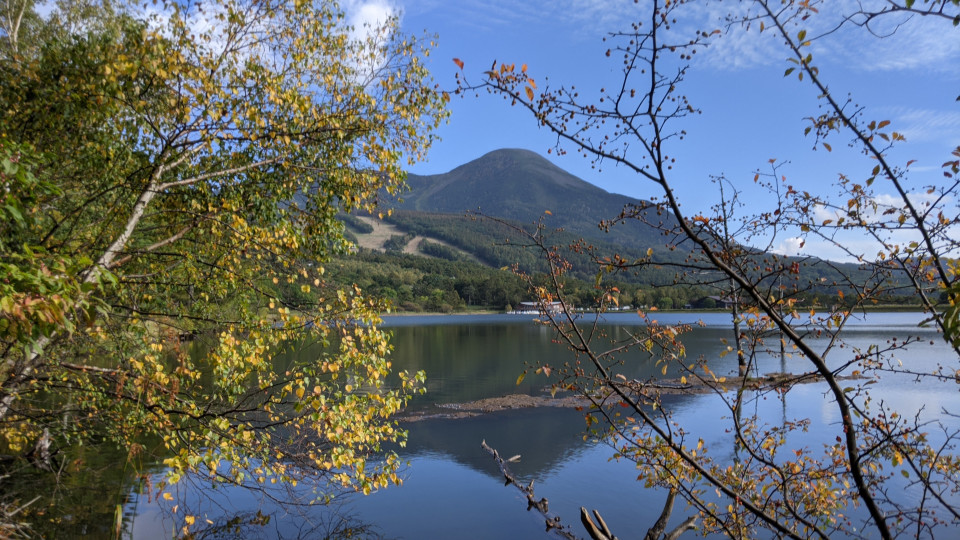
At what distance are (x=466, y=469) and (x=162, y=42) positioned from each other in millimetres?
13091

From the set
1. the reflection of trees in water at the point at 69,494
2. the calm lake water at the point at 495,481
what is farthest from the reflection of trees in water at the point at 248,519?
the reflection of trees in water at the point at 69,494

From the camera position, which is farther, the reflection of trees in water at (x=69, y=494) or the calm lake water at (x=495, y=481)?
the calm lake water at (x=495, y=481)

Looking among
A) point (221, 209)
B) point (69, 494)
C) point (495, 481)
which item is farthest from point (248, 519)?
point (221, 209)

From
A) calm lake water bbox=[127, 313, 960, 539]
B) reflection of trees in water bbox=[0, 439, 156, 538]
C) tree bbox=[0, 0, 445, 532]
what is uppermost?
tree bbox=[0, 0, 445, 532]

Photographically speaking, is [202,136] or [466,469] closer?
[202,136]

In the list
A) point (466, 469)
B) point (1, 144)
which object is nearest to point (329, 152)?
point (1, 144)

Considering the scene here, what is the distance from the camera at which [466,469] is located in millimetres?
15719

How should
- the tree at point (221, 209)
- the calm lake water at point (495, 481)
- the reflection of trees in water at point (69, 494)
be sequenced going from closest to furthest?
the tree at point (221, 209), the reflection of trees in water at point (69, 494), the calm lake water at point (495, 481)

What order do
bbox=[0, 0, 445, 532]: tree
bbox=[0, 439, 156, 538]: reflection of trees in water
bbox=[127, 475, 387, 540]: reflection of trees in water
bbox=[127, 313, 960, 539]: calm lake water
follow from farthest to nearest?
1. bbox=[127, 313, 960, 539]: calm lake water
2. bbox=[127, 475, 387, 540]: reflection of trees in water
3. bbox=[0, 439, 156, 538]: reflection of trees in water
4. bbox=[0, 0, 445, 532]: tree

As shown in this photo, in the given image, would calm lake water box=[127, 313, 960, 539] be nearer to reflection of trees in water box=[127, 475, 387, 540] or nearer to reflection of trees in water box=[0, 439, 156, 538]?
reflection of trees in water box=[127, 475, 387, 540]

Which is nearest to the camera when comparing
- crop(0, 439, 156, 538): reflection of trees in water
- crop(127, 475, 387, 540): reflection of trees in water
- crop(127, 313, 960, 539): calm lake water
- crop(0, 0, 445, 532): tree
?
crop(0, 0, 445, 532): tree

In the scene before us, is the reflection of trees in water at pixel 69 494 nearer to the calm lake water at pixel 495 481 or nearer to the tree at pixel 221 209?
the calm lake water at pixel 495 481

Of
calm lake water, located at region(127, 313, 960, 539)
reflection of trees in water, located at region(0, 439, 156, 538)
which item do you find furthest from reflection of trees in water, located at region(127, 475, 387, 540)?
reflection of trees in water, located at region(0, 439, 156, 538)

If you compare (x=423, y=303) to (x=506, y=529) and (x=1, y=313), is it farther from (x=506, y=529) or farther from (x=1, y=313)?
(x=1, y=313)
